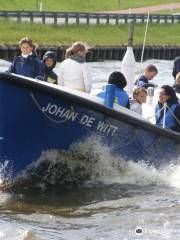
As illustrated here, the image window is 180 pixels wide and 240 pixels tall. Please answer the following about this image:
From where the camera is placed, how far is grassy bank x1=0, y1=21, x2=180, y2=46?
144 ft

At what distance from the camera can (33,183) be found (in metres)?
11.5

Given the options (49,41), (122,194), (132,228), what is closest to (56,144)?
(122,194)

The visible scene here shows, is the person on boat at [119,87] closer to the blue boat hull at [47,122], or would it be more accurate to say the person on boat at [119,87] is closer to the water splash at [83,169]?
the blue boat hull at [47,122]

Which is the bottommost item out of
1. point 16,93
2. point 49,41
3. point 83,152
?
point 83,152

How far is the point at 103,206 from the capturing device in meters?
11.0

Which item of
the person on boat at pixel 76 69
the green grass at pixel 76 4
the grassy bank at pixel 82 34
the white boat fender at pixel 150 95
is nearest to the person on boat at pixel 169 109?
the person on boat at pixel 76 69

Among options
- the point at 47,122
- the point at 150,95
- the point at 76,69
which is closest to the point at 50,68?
the point at 76,69

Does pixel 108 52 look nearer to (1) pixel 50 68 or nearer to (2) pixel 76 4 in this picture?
(2) pixel 76 4

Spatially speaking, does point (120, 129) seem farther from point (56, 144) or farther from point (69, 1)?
point (69, 1)

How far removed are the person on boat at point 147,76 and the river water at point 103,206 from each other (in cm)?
219

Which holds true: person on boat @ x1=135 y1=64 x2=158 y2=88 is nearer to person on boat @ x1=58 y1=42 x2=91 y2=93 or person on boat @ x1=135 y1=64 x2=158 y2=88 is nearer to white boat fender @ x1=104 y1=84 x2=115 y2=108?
person on boat @ x1=58 y1=42 x2=91 y2=93

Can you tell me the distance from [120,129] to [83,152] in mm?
587

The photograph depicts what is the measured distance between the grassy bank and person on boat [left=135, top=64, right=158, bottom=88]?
26.1 meters

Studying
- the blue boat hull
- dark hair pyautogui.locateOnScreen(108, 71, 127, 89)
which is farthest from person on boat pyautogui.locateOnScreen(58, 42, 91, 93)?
the blue boat hull
